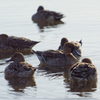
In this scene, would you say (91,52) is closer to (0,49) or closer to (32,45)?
(32,45)

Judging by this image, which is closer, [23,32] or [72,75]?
[72,75]

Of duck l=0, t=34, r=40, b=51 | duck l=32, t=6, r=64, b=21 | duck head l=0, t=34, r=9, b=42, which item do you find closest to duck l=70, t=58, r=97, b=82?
duck l=0, t=34, r=40, b=51

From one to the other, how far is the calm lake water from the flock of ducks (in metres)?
0.29

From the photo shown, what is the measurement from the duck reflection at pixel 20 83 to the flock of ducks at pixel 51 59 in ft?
0.51

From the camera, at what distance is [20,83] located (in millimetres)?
9914

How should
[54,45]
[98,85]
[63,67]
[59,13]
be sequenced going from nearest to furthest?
1. [98,85]
2. [63,67]
3. [54,45]
4. [59,13]

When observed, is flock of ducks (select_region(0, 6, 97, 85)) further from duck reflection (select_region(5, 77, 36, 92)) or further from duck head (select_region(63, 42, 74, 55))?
duck reflection (select_region(5, 77, 36, 92))

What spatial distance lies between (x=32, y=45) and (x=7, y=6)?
405 inches

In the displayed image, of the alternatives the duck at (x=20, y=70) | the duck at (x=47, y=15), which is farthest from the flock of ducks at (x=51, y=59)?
the duck at (x=47, y=15)

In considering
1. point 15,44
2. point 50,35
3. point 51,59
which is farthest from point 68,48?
point 50,35

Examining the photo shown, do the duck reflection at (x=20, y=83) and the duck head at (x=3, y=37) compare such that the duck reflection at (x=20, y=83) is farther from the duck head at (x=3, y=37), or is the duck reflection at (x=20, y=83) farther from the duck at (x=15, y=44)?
the duck head at (x=3, y=37)

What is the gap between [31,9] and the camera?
23781mm

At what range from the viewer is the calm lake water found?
8844 millimetres

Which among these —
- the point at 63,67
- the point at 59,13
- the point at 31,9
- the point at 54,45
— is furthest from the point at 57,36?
the point at 31,9
